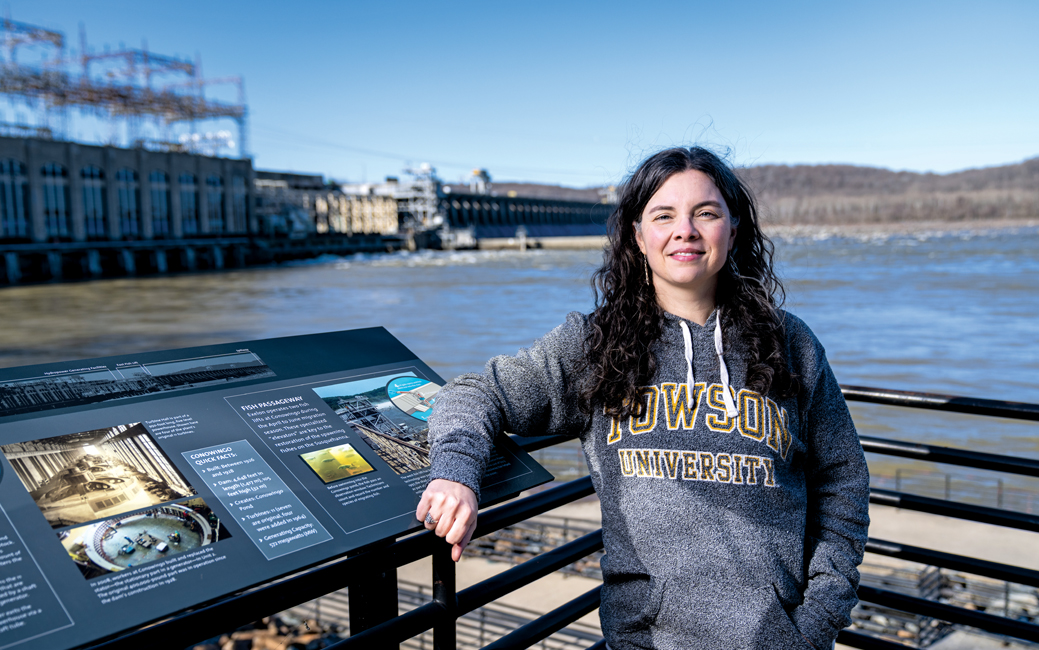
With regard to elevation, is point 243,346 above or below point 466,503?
above

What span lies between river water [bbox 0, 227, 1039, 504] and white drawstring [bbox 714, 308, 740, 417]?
982 cm

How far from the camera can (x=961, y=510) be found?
221 cm

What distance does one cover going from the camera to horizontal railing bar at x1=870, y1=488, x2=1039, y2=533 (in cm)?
210

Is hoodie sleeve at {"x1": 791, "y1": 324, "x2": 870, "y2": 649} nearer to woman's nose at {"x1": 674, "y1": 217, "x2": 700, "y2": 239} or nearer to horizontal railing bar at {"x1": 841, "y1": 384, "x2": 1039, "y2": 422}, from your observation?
woman's nose at {"x1": 674, "y1": 217, "x2": 700, "y2": 239}

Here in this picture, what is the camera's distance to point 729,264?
1946 millimetres

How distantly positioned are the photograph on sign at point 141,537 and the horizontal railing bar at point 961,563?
1.67 metres

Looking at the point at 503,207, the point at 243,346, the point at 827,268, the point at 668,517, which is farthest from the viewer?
the point at 503,207

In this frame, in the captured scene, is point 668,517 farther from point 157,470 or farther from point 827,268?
point 827,268

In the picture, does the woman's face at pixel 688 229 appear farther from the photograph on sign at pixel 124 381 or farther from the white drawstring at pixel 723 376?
the photograph on sign at pixel 124 381

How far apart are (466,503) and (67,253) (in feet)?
169

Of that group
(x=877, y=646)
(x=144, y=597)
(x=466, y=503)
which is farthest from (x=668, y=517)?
(x=877, y=646)

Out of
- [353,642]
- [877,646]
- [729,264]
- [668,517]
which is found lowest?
[877,646]

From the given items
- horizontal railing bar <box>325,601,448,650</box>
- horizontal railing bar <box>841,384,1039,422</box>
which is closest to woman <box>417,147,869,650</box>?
horizontal railing bar <box>325,601,448,650</box>

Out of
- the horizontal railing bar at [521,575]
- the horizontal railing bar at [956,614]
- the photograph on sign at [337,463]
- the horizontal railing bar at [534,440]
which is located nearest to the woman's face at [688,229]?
the horizontal railing bar at [534,440]
